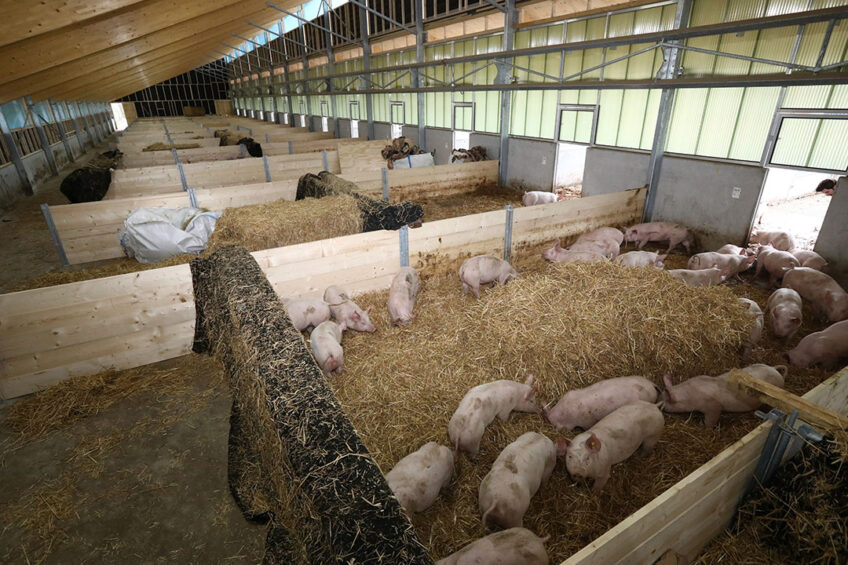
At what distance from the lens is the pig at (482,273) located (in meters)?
6.29

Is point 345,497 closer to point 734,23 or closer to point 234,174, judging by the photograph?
point 734,23

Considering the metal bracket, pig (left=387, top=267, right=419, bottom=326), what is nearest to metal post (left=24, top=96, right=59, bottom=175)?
the metal bracket

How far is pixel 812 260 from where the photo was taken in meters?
6.66

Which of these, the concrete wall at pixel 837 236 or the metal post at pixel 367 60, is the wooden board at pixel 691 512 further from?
the metal post at pixel 367 60

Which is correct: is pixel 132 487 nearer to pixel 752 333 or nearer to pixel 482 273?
pixel 482 273

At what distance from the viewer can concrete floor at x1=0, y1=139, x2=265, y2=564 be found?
3.07 meters

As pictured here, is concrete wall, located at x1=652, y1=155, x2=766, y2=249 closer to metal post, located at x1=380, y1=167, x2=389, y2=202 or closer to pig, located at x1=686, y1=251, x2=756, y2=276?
pig, located at x1=686, y1=251, x2=756, y2=276

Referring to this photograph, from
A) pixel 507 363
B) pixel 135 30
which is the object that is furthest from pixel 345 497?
pixel 135 30

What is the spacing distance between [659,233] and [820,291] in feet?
9.30

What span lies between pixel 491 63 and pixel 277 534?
44.2ft

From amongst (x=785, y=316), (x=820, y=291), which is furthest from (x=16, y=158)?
(x=820, y=291)

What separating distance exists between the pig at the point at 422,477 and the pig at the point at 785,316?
185 inches

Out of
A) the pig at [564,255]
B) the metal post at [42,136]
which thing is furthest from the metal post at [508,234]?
the metal post at [42,136]

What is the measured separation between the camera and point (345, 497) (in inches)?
84.6
